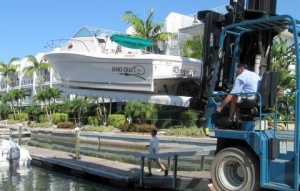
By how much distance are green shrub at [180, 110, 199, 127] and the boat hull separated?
1540cm

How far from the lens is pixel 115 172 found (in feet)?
43.7

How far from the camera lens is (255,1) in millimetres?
7727

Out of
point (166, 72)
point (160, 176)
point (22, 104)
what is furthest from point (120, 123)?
point (22, 104)

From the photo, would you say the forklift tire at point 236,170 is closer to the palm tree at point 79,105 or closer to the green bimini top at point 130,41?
the green bimini top at point 130,41

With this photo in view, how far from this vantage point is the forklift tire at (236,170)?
21.4 feet

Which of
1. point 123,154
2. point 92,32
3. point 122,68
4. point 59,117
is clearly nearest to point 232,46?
point 122,68

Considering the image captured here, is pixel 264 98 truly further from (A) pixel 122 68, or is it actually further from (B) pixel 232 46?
(A) pixel 122 68

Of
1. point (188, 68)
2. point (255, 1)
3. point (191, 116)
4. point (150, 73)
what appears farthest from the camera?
point (191, 116)

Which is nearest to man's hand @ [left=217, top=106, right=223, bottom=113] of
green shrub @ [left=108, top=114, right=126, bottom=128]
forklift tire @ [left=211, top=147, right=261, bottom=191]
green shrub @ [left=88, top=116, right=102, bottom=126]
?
forklift tire @ [left=211, top=147, right=261, bottom=191]

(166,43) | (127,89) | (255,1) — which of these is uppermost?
(166,43)

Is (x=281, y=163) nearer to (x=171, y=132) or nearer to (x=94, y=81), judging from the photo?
(x=94, y=81)

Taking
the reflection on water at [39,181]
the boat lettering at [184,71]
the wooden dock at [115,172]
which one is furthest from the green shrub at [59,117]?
the boat lettering at [184,71]

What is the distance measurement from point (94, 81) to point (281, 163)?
5.79m

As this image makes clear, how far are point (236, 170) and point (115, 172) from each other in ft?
22.9
